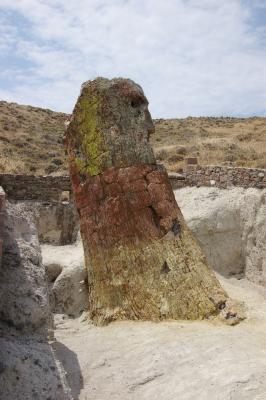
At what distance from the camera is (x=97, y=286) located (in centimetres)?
936

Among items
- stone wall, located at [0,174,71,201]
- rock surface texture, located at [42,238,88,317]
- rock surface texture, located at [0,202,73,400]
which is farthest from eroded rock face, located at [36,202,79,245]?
rock surface texture, located at [0,202,73,400]

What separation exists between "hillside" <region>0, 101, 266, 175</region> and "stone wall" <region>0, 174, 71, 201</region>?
7.68 m

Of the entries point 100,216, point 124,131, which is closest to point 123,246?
point 100,216

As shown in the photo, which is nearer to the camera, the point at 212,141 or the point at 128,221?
the point at 128,221

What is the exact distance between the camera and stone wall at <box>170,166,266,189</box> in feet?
38.6

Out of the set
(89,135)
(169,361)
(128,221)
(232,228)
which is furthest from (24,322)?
(232,228)

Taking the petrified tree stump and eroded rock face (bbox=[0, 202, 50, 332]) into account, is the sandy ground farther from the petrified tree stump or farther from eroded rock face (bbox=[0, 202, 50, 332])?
eroded rock face (bbox=[0, 202, 50, 332])

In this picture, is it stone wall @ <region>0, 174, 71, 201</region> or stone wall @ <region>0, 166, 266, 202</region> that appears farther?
stone wall @ <region>0, 174, 71, 201</region>

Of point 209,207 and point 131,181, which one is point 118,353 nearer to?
point 131,181

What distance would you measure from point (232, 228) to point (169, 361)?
587cm

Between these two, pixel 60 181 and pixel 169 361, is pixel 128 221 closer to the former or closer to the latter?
pixel 169 361

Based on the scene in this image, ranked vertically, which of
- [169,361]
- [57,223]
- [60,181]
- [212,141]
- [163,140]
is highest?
[163,140]

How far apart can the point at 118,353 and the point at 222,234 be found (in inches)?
214

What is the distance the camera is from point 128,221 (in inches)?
366
